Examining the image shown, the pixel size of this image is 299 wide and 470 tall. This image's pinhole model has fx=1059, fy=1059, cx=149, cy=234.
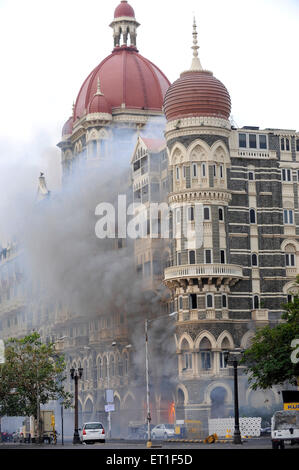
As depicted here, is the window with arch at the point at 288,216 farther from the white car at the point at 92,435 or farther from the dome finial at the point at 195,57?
the white car at the point at 92,435

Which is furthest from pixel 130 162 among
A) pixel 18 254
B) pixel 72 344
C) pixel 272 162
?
pixel 18 254

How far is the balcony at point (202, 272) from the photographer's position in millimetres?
107713

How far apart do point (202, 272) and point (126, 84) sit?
117ft

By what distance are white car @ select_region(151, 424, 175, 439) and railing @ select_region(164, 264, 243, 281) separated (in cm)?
1556

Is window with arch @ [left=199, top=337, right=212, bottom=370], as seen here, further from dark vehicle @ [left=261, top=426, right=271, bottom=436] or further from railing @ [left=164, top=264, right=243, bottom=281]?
dark vehicle @ [left=261, top=426, right=271, bottom=436]

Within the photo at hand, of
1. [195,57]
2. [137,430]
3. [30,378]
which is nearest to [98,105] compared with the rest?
[195,57]

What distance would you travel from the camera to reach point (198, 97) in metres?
110

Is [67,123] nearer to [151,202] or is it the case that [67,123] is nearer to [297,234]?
[151,202]

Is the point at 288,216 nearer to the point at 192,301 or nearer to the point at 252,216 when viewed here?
the point at 252,216

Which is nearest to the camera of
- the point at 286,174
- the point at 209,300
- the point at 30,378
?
the point at 30,378

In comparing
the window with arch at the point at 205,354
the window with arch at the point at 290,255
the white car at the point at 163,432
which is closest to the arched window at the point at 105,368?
the window with arch at the point at 205,354

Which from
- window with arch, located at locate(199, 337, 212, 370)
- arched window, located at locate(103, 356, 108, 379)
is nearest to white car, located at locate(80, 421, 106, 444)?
window with arch, located at locate(199, 337, 212, 370)

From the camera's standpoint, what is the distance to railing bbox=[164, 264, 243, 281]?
107812mm

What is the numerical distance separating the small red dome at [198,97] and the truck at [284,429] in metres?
50.9
